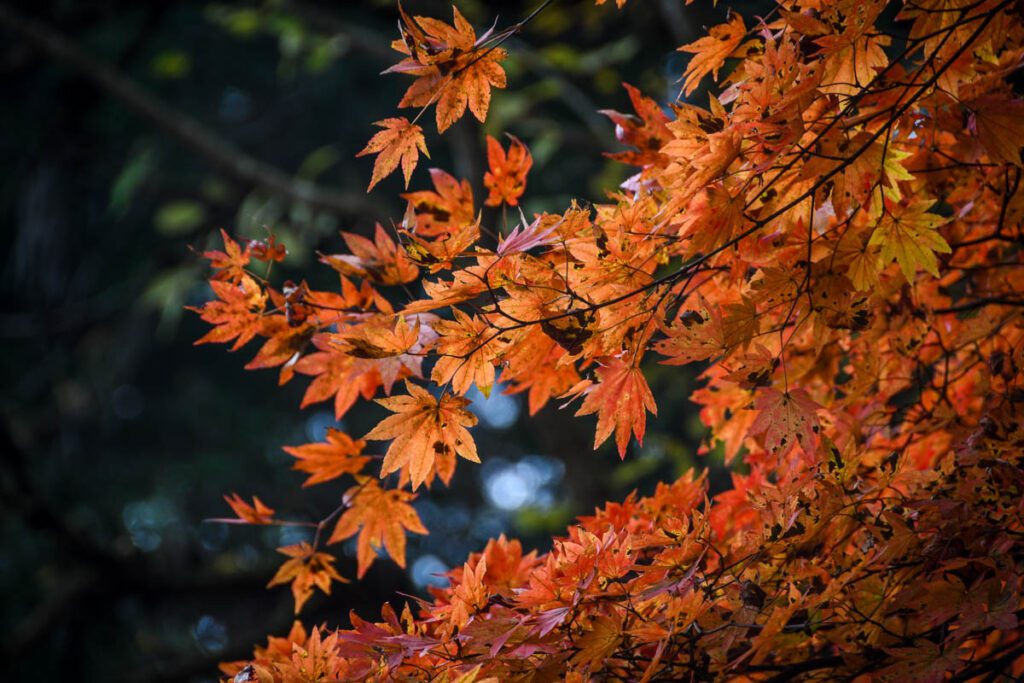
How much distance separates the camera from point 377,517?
1288 millimetres

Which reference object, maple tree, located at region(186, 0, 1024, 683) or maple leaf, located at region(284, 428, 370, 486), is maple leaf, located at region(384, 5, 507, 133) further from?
maple leaf, located at region(284, 428, 370, 486)

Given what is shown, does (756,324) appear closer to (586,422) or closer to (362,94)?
(586,422)

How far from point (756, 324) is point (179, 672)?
14.8 ft

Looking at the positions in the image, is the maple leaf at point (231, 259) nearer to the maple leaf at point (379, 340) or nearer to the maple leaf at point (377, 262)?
the maple leaf at point (377, 262)

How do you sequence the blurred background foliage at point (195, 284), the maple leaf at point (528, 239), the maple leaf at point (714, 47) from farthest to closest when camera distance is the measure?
the blurred background foliage at point (195, 284) → the maple leaf at point (714, 47) → the maple leaf at point (528, 239)

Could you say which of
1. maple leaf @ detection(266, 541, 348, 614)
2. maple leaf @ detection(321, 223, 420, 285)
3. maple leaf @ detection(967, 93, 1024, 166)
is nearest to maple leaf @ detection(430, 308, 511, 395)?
maple leaf @ detection(321, 223, 420, 285)

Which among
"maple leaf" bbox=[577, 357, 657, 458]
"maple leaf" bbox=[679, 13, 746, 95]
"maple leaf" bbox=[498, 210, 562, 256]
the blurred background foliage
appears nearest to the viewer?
"maple leaf" bbox=[498, 210, 562, 256]

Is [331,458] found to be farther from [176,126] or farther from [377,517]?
[176,126]

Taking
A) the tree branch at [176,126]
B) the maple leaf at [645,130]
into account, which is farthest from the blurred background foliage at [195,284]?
the maple leaf at [645,130]

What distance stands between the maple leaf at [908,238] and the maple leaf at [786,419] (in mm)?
203

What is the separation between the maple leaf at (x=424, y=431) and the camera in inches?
39.6

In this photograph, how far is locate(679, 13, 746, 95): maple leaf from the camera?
1131 mm

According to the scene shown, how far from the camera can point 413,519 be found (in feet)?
4.28

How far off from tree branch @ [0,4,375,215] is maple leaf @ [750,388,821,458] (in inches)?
157
